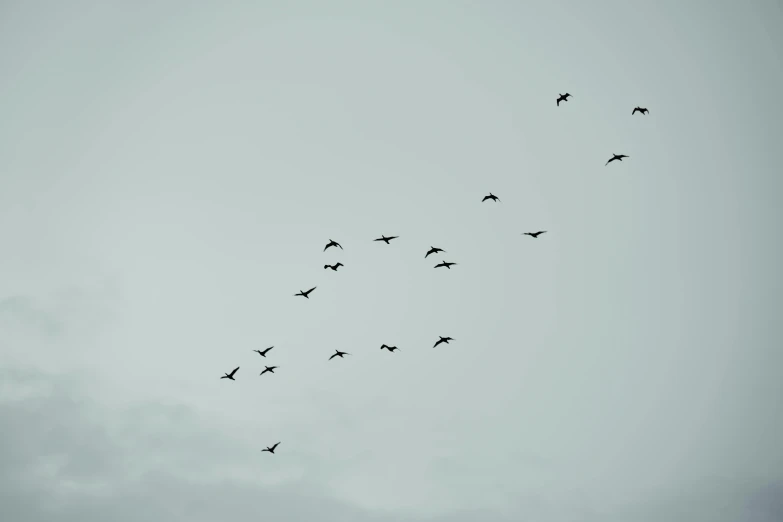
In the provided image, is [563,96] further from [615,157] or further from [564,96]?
[615,157]

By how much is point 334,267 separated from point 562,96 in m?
43.3

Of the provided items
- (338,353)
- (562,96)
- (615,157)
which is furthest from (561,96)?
(338,353)

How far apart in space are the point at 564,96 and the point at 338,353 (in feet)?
173

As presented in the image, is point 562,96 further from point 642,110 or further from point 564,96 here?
point 642,110

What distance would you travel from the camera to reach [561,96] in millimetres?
108000

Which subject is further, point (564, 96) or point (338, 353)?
point (338, 353)

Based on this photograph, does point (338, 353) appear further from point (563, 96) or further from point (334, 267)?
point (563, 96)

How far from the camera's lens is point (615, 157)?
357 feet

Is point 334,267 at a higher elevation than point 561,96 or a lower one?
lower

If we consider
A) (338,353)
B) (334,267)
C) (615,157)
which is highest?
(615,157)

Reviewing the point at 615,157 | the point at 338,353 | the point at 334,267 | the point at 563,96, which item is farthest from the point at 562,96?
the point at 338,353

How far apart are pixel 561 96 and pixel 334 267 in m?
43.6

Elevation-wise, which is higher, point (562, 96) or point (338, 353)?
point (562, 96)

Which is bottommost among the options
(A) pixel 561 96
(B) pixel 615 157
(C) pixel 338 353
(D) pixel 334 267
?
(C) pixel 338 353
